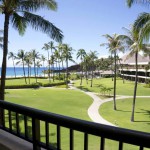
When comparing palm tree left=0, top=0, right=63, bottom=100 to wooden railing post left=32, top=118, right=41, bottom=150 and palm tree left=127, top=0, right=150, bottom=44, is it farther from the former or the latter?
wooden railing post left=32, top=118, right=41, bottom=150

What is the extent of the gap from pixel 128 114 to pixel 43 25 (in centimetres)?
2504

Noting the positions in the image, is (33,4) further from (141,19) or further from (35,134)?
(35,134)

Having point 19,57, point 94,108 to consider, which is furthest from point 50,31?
point 19,57

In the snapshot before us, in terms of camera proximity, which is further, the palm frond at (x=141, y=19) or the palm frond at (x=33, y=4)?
the palm frond at (x=141, y=19)

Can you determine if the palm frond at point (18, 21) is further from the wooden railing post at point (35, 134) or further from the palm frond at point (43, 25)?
the wooden railing post at point (35, 134)

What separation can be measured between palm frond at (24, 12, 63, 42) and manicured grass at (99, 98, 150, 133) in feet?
54.0

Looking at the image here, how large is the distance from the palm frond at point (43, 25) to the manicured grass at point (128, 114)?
16.5 meters

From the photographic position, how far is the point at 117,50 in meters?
41.6

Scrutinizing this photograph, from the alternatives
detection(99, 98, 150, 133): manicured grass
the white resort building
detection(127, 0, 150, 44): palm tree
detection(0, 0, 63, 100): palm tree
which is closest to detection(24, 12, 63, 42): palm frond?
detection(0, 0, 63, 100): palm tree

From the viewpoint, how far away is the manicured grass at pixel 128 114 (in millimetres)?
31987

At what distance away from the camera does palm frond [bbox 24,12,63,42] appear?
61.9 ft

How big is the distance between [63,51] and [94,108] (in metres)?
44.4

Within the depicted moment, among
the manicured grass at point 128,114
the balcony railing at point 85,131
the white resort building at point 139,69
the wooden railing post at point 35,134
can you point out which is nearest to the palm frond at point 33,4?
the balcony railing at point 85,131

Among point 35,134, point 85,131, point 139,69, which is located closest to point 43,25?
point 35,134
